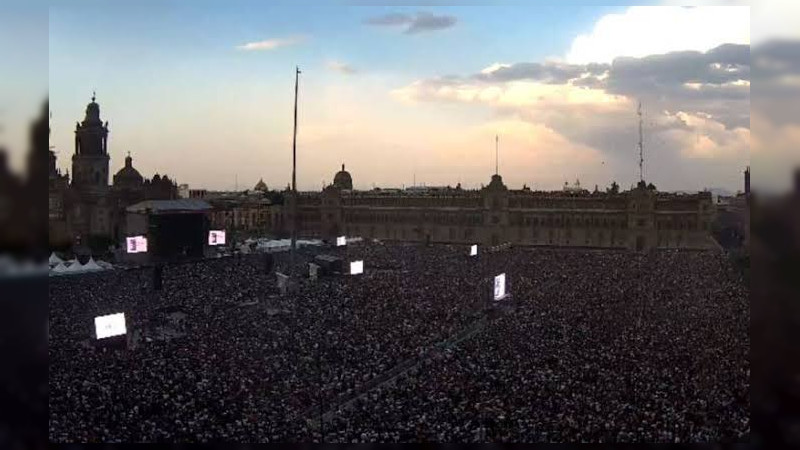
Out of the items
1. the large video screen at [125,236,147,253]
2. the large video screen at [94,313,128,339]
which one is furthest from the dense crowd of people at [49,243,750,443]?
the large video screen at [125,236,147,253]

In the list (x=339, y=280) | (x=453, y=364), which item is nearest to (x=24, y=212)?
(x=453, y=364)

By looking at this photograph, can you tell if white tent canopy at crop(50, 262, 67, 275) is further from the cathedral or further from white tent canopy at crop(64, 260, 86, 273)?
the cathedral

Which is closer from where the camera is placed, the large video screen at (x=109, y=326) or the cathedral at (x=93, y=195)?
the large video screen at (x=109, y=326)

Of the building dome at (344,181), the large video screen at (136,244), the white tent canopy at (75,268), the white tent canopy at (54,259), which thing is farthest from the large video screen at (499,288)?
the building dome at (344,181)

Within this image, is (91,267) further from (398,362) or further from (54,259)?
(398,362)

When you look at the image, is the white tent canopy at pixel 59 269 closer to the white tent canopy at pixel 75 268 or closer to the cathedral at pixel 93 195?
the white tent canopy at pixel 75 268

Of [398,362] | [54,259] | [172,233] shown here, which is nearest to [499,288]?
[398,362]
